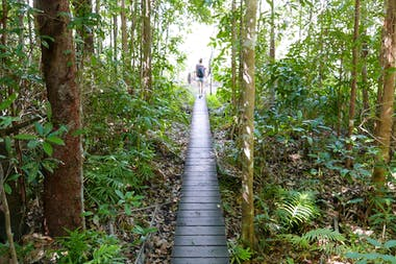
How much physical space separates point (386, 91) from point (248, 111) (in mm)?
2154

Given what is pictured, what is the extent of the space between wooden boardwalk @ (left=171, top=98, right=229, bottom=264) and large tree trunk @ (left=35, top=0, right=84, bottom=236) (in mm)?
1485

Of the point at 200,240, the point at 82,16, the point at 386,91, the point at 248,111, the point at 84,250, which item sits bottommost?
the point at 200,240

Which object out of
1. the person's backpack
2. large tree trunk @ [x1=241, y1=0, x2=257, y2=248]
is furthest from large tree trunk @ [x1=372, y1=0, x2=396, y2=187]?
the person's backpack

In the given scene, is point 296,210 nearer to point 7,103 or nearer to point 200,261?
point 200,261

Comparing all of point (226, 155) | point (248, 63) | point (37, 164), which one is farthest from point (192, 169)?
point (37, 164)

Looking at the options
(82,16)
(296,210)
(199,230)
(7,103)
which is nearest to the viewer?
(7,103)

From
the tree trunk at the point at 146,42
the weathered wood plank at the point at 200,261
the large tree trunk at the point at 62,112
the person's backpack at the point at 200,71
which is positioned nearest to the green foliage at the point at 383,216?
the weathered wood plank at the point at 200,261

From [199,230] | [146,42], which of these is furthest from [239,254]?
[146,42]

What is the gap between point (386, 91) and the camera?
14.2 feet

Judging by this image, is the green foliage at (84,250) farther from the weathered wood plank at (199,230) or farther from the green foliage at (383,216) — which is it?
the green foliage at (383,216)

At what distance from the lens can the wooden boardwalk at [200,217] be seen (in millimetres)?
3709

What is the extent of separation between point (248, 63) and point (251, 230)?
2.13 m

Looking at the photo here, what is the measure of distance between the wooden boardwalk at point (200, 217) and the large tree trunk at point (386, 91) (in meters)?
2.40

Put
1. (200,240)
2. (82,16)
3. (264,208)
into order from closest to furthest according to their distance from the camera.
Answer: (82,16)
(200,240)
(264,208)
